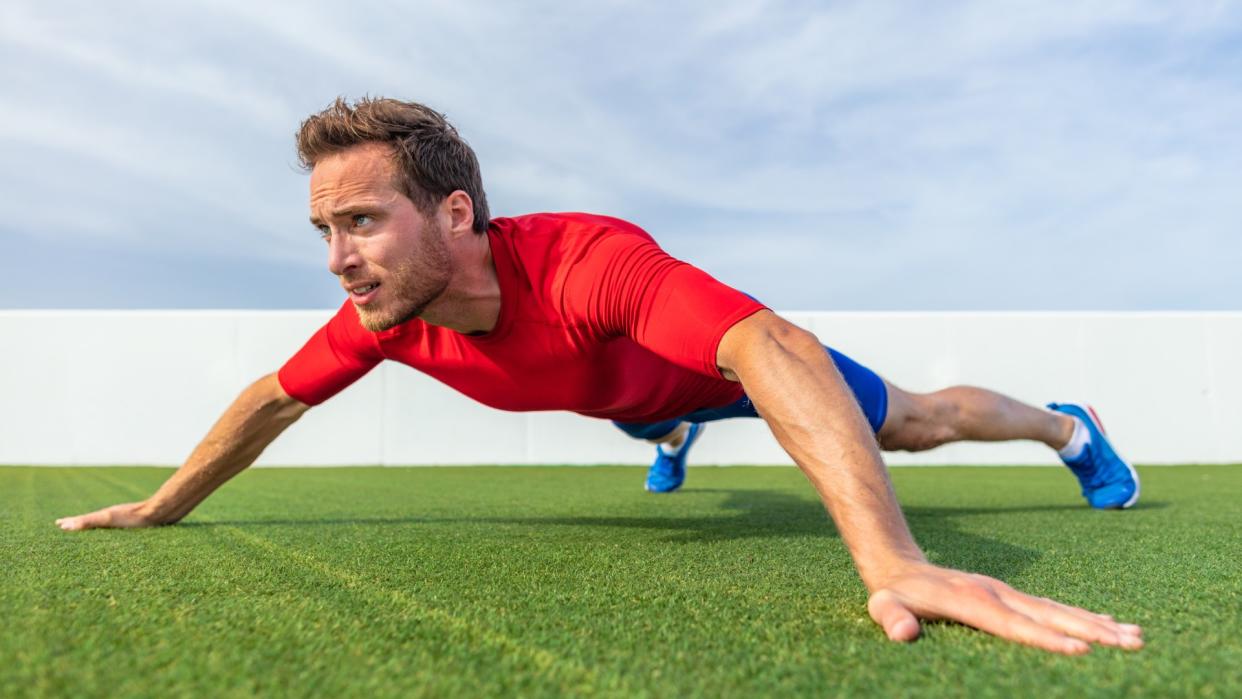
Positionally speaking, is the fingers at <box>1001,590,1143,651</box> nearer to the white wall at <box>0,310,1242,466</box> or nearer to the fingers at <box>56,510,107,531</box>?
the fingers at <box>56,510,107,531</box>

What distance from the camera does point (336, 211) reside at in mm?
1747

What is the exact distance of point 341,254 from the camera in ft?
5.82

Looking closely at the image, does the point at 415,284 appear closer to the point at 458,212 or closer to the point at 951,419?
the point at 458,212

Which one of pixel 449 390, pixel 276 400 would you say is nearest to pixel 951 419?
pixel 276 400

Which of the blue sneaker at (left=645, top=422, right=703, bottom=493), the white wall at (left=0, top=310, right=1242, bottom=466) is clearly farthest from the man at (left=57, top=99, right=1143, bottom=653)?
the white wall at (left=0, top=310, right=1242, bottom=466)

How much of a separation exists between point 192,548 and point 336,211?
0.87 metres

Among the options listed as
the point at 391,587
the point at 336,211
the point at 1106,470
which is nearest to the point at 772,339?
the point at 391,587

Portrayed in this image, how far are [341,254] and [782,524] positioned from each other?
1.54 metres

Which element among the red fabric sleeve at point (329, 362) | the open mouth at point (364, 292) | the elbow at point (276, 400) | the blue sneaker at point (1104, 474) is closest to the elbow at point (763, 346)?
the open mouth at point (364, 292)

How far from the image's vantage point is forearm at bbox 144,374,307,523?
2350 mm

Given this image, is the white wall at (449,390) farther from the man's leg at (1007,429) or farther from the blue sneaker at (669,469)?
the man's leg at (1007,429)

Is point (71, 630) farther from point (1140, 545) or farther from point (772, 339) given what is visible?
point (1140, 545)

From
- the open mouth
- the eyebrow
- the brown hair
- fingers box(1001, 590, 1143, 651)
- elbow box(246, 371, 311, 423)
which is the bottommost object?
fingers box(1001, 590, 1143, 651)

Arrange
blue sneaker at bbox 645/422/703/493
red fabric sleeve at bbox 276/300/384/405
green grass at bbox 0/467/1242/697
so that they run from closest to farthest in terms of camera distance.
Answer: green grass at bbox 0/467/1242/697, red fabric sleeve at bbox 276/300/384/405, blue sneaker at bbox 645/422/703/493
